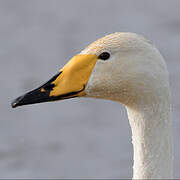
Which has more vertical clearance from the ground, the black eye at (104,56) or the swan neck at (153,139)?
the black eye at (104,56)

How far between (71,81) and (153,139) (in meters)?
0.57

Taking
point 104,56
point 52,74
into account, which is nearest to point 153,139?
point 104,56

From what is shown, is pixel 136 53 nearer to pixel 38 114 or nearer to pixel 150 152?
pixel 150 152

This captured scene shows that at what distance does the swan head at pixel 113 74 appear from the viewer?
3.49m

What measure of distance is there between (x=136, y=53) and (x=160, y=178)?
2.41 ft

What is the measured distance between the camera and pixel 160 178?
369 cm

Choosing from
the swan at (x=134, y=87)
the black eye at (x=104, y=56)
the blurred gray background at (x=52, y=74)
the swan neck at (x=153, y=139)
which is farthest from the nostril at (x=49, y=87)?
the blurred gray background at (x=52, y=74)

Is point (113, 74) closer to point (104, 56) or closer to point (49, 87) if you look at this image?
point (104, 56)

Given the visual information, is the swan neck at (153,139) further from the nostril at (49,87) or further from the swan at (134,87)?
the nostril at (49,87)

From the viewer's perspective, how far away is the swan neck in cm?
360

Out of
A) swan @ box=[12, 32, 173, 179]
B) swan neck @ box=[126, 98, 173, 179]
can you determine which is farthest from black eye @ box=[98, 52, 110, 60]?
swan neck @ box=[126, 98, 173, 179]

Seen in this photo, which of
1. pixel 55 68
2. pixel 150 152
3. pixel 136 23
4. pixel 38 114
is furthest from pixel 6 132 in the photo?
pixel 150 152

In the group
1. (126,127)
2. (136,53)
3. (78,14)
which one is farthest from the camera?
(78,14)

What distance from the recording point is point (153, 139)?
3664mm
